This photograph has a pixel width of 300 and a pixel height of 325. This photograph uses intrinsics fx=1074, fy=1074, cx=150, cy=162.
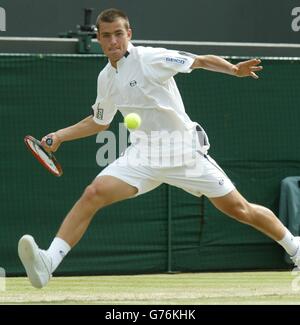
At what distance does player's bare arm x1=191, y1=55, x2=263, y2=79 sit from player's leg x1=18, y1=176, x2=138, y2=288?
102 centimetres

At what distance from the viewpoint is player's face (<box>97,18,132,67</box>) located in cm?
762

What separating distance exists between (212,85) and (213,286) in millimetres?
2299

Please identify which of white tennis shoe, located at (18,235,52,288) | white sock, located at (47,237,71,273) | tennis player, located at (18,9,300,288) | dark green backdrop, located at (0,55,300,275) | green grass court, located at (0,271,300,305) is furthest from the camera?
dark green backdrop, located at (0,55,300,275)

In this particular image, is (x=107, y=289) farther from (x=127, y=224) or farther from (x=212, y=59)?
(x=212, y=59)

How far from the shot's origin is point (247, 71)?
7.38 m

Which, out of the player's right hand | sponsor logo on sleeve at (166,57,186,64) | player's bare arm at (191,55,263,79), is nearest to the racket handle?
the player's right hand

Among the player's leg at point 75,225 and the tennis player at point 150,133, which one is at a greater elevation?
the tennis player at point 150,133

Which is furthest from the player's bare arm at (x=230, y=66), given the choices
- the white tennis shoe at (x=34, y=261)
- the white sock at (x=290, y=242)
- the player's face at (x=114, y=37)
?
the white tennis shoe at (x=34, y=261)

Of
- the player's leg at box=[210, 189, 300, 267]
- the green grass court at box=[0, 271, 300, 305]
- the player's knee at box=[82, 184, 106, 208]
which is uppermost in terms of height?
the player's knee at box=[82, 184, 106, 208]

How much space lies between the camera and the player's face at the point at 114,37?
7.62m

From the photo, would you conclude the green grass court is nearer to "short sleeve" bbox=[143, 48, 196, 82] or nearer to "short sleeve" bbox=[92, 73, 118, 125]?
"short sleeve" bbox=[92, 73, 118, 125]

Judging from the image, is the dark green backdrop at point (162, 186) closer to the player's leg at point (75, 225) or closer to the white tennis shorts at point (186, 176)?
the white tennis shorts at point (186, 176)

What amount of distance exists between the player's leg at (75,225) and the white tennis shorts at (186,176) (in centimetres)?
Answer: 14

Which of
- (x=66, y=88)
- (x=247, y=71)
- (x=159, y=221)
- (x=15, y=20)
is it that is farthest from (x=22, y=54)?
(x=247, y=71)
